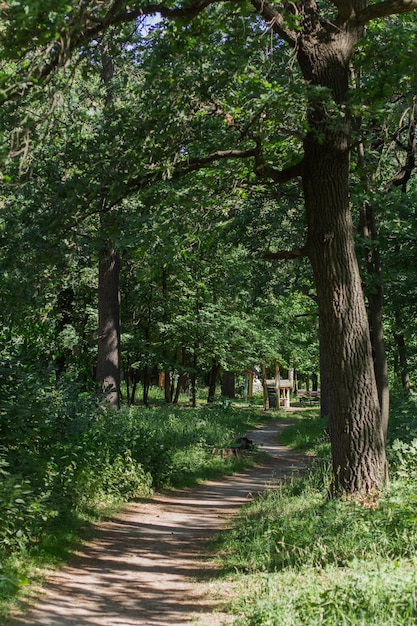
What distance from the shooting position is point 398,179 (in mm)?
12984

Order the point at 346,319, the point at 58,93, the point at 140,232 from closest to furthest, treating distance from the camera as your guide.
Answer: the point at 58,93
the point at 346,319
the point at 140,232

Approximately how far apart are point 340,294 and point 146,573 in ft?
13.0

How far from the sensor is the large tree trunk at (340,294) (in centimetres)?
815

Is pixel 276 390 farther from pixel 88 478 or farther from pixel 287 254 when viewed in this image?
pixel 287 254

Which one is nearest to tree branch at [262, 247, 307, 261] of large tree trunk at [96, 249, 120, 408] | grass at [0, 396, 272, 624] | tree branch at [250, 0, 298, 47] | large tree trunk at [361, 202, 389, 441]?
tree branch at [250, 0, 298, 47]

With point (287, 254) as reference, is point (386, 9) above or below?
above

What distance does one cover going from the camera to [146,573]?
7.82 m

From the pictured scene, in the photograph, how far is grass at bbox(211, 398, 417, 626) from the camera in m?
4.63

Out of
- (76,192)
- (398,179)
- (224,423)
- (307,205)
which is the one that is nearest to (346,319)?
(307,205)

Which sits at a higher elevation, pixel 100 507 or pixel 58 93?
pixel 58 93

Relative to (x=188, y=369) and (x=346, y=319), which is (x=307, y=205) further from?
(x=188, y=369)

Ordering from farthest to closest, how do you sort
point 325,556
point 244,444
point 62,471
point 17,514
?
point 244,444, point 62,471, point 17,514, point 325,556

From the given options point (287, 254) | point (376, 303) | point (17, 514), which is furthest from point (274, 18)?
point (17, 514)

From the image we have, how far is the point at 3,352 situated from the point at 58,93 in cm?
406
